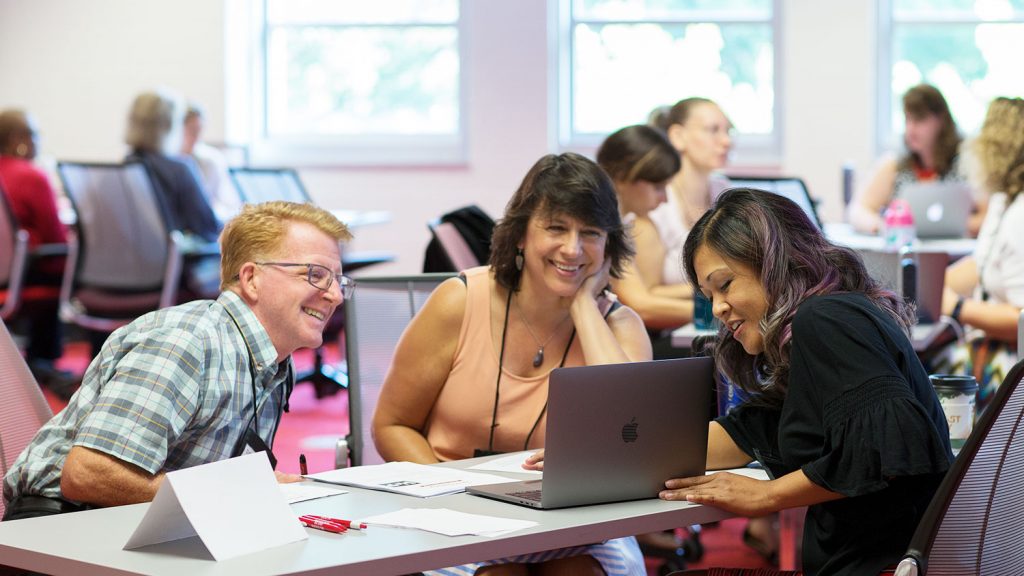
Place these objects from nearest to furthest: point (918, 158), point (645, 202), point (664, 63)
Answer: point (645, 202) → point (918, 158) → point (664, 63)

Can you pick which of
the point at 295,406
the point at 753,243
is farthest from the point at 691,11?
the point at 753,243

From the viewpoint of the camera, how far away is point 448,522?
69.5 inches

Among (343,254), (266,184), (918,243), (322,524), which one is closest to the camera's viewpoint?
(322,524)

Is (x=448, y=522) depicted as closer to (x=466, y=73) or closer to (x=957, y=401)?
(x=957, y=401)

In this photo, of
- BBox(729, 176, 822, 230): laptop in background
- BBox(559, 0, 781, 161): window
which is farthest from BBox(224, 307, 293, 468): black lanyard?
BBox(559, 0, 781, 161): window

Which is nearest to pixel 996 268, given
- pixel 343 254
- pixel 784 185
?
pixel 784 185

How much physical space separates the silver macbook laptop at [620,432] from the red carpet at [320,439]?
1.43 metres

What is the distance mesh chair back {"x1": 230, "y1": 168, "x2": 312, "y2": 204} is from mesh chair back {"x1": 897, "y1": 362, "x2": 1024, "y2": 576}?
17.4ft

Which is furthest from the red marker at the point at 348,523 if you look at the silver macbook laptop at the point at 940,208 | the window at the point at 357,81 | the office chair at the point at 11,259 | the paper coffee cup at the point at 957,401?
the window at the point at 357,81

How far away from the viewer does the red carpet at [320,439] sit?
12.5 ft

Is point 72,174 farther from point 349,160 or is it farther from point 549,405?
point 549,405

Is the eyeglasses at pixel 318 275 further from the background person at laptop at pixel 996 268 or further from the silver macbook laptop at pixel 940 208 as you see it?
the silver macbook laptop at pixel 940 208

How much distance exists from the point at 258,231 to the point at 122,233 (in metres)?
3.78

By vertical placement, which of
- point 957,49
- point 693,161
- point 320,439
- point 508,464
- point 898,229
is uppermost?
point 957,49
